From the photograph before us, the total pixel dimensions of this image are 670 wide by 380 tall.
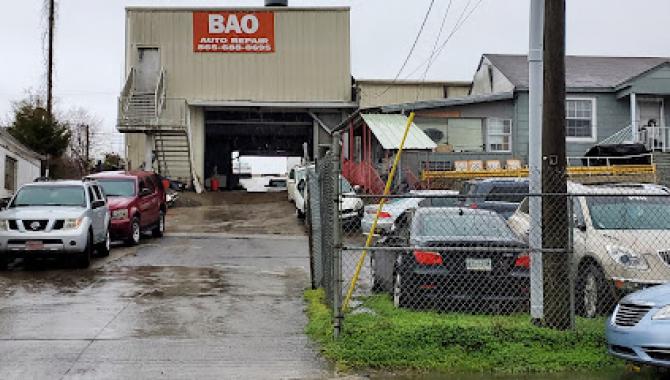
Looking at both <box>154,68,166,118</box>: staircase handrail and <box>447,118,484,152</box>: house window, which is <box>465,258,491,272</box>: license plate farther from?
<box>154,68,166,118</box>: staircase handrail

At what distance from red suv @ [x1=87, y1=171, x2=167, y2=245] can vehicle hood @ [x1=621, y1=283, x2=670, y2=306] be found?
14.4 meters

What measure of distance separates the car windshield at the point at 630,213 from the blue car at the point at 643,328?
3142mm

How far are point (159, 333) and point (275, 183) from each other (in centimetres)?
4195

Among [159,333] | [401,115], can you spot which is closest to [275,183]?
[401,115]

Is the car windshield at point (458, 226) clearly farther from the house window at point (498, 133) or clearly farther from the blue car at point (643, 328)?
the house window at point (498, 133)

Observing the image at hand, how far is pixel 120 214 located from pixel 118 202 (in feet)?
1.11

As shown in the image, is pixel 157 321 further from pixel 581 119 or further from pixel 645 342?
pixel 581 119

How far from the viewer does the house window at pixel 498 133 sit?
2881 centimetres

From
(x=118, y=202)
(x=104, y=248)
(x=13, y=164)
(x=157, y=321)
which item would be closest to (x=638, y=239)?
(x=157, y=321)

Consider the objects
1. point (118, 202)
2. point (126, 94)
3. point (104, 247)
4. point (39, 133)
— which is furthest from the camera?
point (126, 94)

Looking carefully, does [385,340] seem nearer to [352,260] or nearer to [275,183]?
[352,260]

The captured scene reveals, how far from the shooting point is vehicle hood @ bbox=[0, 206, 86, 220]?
45.9 feet

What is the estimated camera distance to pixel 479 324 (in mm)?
7832

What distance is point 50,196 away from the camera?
1521 centimetres
